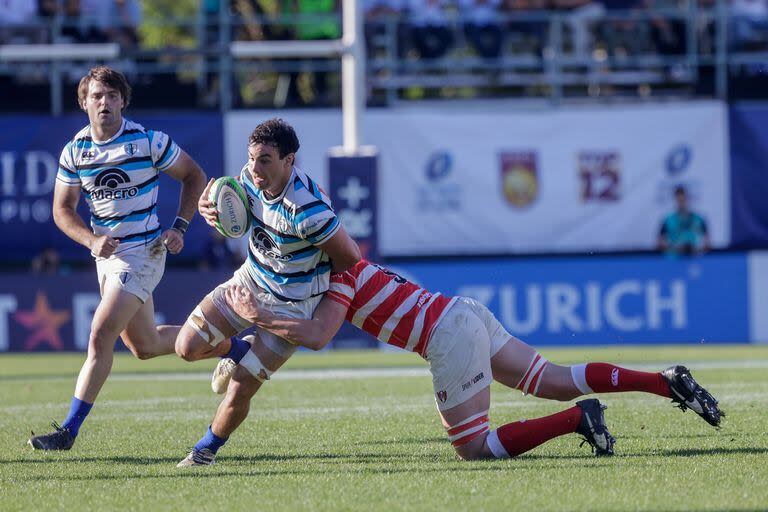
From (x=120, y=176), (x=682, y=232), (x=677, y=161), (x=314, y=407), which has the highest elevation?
(x=677, y=161)

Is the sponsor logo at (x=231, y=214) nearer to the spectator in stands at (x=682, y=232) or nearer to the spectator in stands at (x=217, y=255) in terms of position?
the spectator in stands at (x=217, y=255)

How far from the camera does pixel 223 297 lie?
21.0ft

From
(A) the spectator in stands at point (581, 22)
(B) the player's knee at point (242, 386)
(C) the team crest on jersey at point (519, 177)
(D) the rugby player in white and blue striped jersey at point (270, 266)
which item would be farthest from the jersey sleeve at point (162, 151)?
(A) the spectator in stands at point (581, 22)

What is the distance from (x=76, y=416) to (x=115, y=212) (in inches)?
47.3

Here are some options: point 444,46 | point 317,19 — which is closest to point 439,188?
point 444,46

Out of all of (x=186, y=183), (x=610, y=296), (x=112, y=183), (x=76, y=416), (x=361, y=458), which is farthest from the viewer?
(x=610, y=296)

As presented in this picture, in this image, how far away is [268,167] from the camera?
19.9ft

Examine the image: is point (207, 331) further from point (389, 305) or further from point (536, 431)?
point (536, 431)

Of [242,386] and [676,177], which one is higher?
[676,177]

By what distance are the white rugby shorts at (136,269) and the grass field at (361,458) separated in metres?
0.91

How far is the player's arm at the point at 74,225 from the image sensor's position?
7145 millimetres

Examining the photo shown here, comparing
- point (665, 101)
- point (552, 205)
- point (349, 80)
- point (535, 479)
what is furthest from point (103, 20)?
point (535, 479)

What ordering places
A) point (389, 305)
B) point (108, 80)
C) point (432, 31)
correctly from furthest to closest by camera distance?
point (432, 31)
point (108, 80)
point (389, 305)

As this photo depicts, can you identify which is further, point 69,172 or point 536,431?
point 69,172
